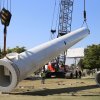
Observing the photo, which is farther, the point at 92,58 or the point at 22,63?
the point at 92,58

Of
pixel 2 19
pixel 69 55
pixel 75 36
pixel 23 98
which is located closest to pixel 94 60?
pixel 69 55

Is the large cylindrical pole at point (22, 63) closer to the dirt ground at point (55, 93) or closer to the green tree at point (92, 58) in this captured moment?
the dirt ground at point (55, 93)

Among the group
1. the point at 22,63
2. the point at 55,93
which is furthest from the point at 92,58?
the point at 55,93

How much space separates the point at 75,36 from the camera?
35750 millimetres

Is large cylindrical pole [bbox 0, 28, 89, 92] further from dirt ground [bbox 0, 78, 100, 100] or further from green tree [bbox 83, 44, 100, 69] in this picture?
green tree [bbox 83, 44, 100, 69]

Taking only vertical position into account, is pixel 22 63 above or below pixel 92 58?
below

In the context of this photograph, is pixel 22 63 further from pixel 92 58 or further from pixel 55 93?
pixel 92 58

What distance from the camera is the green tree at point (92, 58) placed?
110m

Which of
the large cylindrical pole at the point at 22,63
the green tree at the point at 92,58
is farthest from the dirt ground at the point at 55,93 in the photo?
the green tree at the point at 92,58

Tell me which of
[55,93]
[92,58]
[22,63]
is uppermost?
[92,58]

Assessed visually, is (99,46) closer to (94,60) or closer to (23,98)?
(94,60)

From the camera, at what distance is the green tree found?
110 meters

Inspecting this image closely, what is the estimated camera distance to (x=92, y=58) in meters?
111

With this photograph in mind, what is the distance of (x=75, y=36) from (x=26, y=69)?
11750mm
